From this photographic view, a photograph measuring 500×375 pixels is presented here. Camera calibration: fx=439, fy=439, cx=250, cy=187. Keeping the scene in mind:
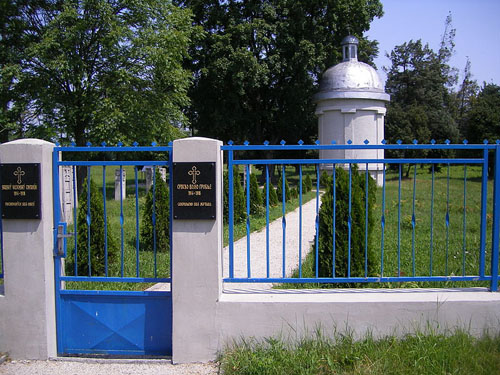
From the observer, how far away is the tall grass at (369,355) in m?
3.58

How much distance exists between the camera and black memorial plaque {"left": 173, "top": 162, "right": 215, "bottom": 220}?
3961 mm

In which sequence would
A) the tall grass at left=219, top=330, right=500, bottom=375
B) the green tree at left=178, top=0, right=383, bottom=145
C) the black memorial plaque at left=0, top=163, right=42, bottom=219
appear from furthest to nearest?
the green tree at left=178, top=0, right=383, bottom=145, the black memorial plaque at left=0, top=163, right=42, bottom=219, the tall grass at left=219, top=330, right=500, bottom=375

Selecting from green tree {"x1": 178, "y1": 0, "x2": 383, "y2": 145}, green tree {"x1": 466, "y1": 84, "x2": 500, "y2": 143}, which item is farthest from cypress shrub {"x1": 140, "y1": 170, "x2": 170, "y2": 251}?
green tree {"x1": 466, "y1": 84, "x2": 500, "y2": 143}

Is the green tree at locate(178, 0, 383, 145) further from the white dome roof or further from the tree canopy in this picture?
the tree canopy

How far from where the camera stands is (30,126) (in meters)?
17.4

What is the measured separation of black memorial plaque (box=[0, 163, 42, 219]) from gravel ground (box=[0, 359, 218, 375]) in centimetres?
136

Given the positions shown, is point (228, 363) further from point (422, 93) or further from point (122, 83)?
point (422, 93)

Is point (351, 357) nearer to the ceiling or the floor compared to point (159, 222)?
nearer to the floor

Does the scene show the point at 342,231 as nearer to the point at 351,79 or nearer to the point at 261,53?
the point at 351,79

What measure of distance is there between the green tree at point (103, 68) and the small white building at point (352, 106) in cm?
875

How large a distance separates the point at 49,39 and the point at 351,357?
1567cm

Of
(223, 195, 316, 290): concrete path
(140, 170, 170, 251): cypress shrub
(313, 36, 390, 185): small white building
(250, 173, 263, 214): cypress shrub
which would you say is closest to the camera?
(223, 195, 316, 290): concrete path

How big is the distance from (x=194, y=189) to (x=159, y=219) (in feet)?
Result: 13.9

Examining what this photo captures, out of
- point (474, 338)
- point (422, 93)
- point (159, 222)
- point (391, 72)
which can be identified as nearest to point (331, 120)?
point (159, 222)
